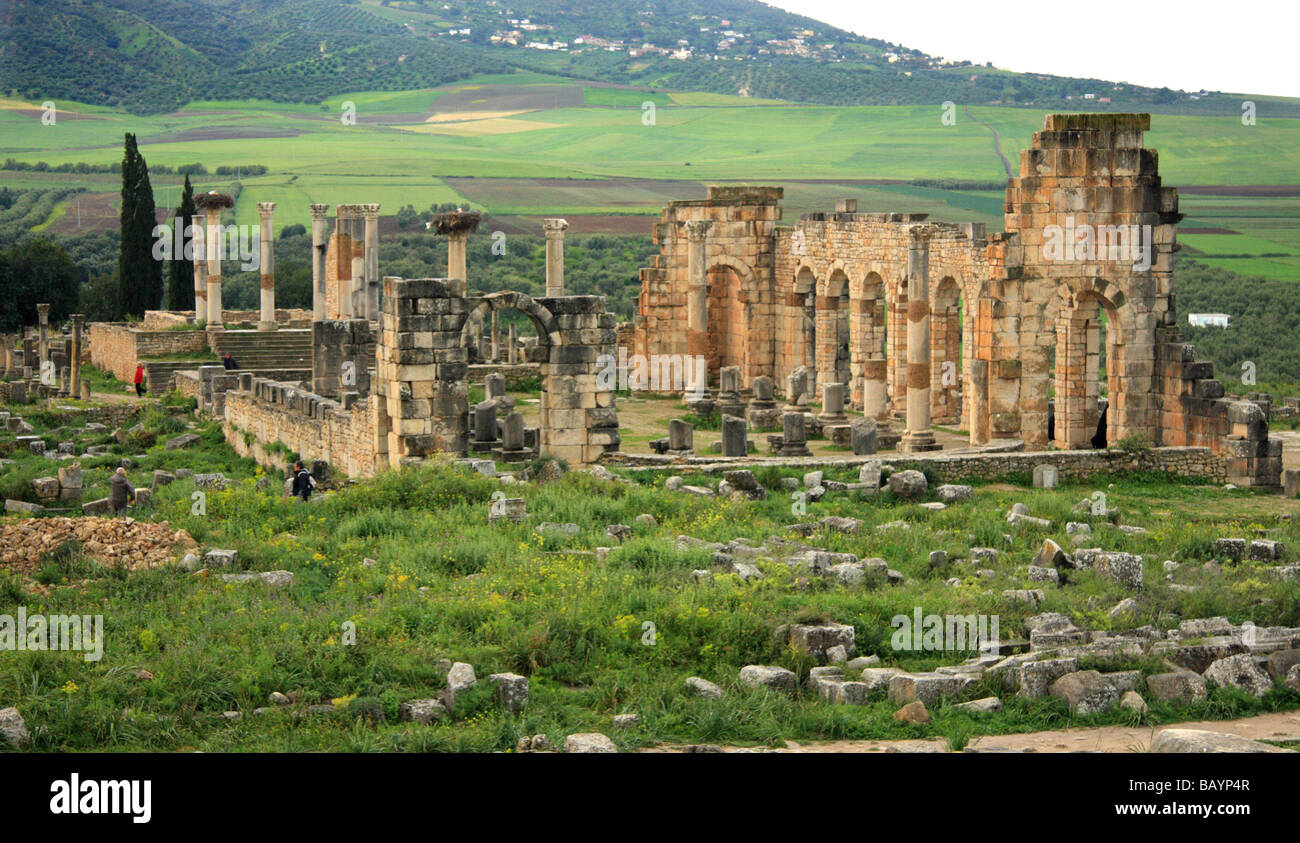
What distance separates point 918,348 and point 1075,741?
18239 mm

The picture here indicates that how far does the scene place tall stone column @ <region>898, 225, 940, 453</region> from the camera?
3198 cm

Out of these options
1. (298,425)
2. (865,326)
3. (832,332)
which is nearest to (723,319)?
(832,332)

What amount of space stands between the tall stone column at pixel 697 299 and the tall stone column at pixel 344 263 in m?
10.4

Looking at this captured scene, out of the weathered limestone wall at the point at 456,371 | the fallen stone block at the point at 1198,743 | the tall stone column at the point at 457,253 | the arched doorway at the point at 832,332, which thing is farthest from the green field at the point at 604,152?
the fallen stone block at the point at 1198,743

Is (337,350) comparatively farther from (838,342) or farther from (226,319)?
(226,319)

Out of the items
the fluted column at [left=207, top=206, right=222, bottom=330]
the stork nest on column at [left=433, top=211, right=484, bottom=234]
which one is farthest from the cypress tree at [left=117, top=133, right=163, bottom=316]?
the stork nest on column at [left=433, top=211, right=484, bottom=234]

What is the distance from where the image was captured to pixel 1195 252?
276 ft

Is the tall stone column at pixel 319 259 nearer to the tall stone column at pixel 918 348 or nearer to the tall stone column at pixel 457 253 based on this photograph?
the tall stone column at pixel 457 253

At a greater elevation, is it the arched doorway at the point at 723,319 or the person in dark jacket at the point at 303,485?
the arched doorway at the point at 723,319

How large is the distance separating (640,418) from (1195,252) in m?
54.6

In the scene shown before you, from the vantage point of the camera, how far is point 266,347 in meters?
47.6

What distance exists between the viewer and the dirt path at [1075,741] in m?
14.2

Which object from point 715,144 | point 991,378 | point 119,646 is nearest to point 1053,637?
point 119,646
